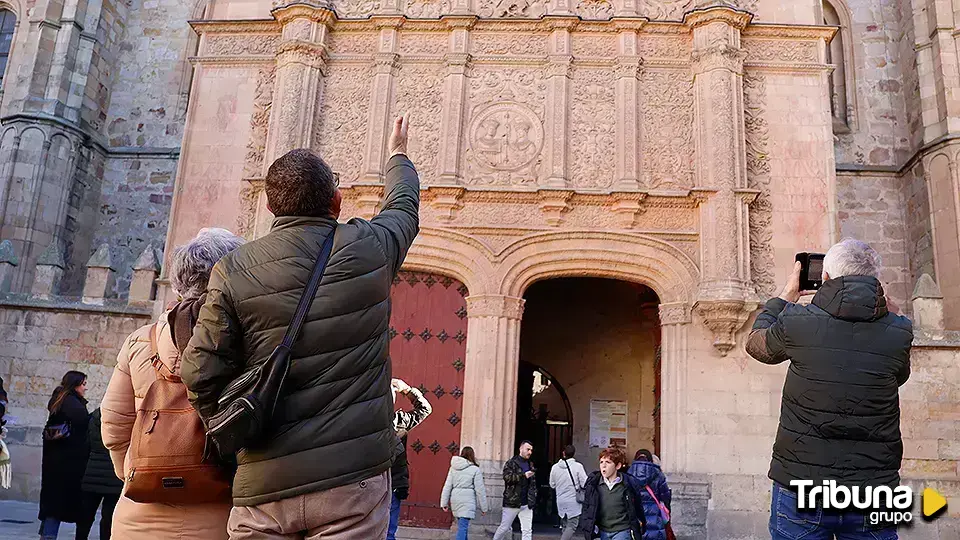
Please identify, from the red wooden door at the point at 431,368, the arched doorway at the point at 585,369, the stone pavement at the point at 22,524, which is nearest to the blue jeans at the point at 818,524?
the stone pavement at the point at 22,524

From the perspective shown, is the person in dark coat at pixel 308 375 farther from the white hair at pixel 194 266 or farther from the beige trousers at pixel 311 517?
the white hair at pixel 194 266

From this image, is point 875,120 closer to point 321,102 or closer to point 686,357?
point 686,357

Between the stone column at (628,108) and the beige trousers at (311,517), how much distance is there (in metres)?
9.51

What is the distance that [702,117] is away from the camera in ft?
37.8

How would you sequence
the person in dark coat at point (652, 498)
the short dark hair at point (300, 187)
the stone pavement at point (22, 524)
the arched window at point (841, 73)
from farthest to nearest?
the arched window at point (841, 73) < the stone pavement at point (22, 524) < the person in dark coat at point (652, 498) < the short dark hair at point (300, 187)

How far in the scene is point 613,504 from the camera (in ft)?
21.1

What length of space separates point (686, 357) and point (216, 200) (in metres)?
7.56

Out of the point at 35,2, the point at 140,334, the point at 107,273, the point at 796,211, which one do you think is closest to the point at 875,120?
the point at 796,211

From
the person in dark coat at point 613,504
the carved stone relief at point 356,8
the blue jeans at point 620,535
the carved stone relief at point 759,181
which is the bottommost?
the blue jeans at point 620,535

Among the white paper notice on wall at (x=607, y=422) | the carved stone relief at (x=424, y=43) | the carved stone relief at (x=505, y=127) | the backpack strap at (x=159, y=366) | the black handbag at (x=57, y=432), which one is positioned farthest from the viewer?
the white paper notice on wall at (x=607, y=422)

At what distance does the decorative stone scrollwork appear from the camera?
10492mm

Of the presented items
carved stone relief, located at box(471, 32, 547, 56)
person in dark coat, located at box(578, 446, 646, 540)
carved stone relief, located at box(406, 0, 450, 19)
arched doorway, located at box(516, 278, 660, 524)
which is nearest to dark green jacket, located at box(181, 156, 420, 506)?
person in dark coat, located at box(578, 446, 646, 540)

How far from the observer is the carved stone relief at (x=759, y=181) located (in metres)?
11.1

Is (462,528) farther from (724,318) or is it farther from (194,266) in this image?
(194,266)
